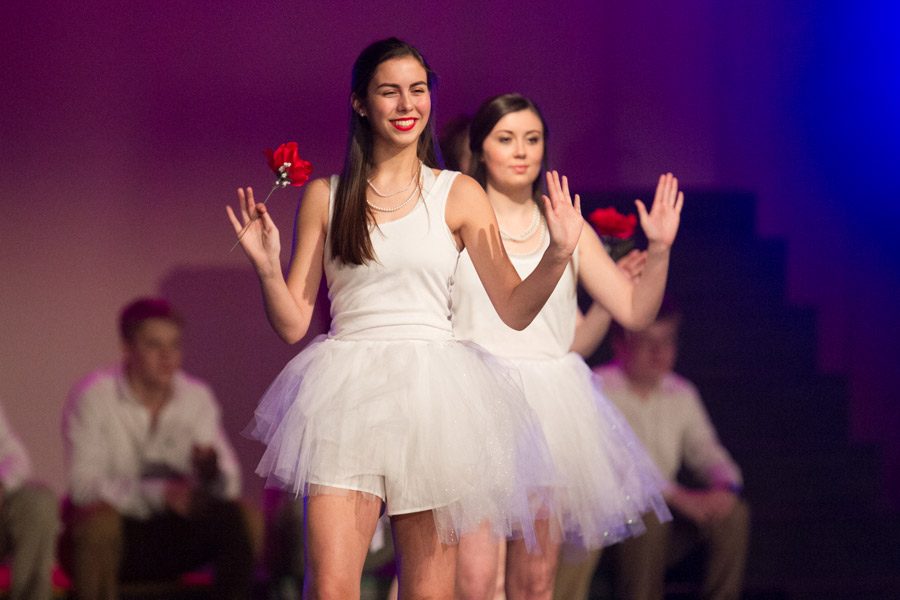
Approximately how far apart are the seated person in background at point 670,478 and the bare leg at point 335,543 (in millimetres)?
1639

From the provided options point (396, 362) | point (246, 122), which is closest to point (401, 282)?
point (396, 362)

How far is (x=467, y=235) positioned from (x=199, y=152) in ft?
7.58

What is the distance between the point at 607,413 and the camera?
3.11 m

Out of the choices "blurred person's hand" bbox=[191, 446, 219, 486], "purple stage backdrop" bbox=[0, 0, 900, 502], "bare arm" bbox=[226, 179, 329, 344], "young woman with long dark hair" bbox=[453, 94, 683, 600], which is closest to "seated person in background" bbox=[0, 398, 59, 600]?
"purple stage backdrop" bbox=[0, 0, 900, 502]

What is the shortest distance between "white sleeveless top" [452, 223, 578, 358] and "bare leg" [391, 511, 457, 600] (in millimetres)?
776

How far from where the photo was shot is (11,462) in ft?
13.4

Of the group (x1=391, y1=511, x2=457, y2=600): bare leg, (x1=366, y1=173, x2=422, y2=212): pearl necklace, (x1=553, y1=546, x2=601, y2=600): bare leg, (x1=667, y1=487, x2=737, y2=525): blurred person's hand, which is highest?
(x1=366, y1=173, x2=422, y2=212): pearl necklace

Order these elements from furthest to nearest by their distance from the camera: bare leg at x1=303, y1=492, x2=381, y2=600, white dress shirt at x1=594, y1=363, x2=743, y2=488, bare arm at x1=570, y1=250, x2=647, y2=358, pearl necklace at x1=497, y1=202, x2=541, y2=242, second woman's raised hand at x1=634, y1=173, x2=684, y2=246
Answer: white dress shirt at x1=594, y1=363, x2=743, y2=488
bare arm at x1=570, y1=250, x2=647, y2=358
pearl necklace at x1=497, y1=202, x2=541, y2=242
second woman's raised hand at x1=634, y1=173, x2=684, y2=246
bare leg at x1=303, y1=492, x2=381, y2=600

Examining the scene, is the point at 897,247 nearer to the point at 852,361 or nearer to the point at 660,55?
the point at 852,361

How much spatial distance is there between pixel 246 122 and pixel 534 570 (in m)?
2.23

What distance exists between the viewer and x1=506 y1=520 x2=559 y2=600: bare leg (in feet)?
9.72

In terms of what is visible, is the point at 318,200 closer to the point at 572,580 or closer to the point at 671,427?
the point at 572,580

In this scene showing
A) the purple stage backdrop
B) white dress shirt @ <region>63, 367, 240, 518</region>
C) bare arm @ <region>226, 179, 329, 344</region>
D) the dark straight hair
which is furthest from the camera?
the purple stage backdrop

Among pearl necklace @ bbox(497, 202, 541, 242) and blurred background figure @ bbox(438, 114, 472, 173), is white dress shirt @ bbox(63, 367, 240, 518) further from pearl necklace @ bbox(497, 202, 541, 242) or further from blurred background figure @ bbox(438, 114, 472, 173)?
pearl necklace @ bbox(497, 202, 541, 242)
